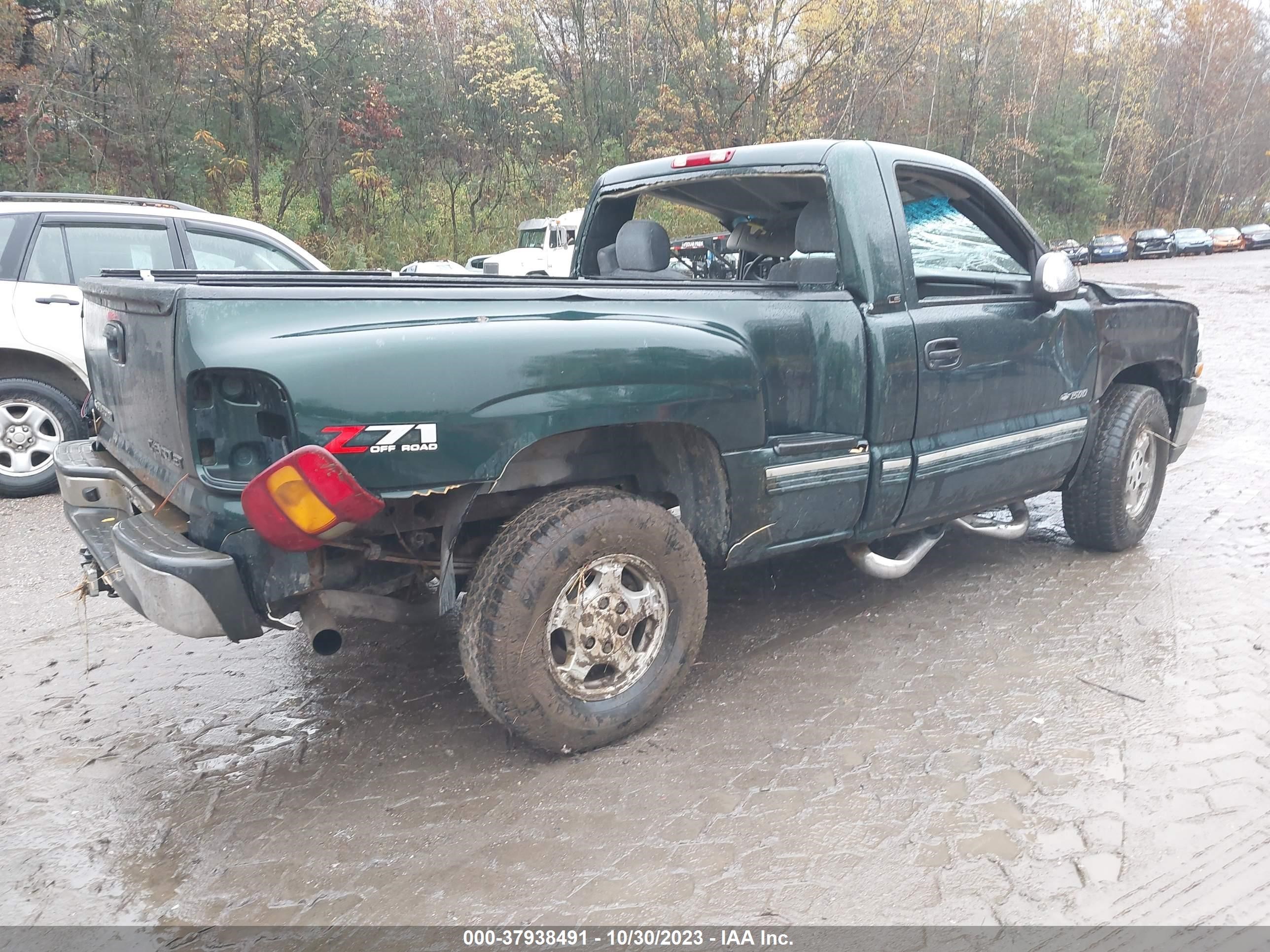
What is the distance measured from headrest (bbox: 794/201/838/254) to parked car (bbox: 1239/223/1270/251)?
48.8m

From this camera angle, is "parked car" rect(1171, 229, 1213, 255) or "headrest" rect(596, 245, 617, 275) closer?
"headrest" rect(596, 245, 617, 275)

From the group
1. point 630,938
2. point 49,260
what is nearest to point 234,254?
point 49,260

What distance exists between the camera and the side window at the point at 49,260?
6.36 meters

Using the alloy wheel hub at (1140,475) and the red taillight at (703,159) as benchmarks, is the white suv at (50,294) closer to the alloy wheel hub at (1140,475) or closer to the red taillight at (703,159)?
the red taillight at (703,159)

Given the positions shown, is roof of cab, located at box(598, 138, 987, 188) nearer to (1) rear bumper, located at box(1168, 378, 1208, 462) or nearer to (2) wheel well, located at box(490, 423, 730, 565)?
(2) wheel well, located at box(490, 423, 730, 565)

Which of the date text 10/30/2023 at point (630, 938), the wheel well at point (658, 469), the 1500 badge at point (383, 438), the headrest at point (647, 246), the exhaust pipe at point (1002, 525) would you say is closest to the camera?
the date text 10/30/2023 at point (630, 938)

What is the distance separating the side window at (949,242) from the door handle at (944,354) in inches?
15.4

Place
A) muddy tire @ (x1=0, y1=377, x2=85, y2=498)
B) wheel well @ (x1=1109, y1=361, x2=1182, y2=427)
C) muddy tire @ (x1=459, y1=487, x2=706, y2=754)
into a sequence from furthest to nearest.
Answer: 1. muddy tire @ (x1=0, y1=377, x2=85, y2=498)
2. wheel well @ (x1=1109, y1=361, x2=1182, y2=427)
3. muddy tire @ (x1=459, y1=487, x2=706, y2=754)

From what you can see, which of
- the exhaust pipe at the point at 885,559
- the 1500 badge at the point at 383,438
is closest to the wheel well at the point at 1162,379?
the exhaust pipe at the point at 885,559

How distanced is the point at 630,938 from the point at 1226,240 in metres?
48.6

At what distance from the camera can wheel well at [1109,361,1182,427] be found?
16.5 ft

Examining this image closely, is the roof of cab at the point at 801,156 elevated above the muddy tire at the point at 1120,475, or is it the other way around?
the roof of cab at the point at 801,156

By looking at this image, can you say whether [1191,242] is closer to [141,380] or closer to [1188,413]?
[1188,413]

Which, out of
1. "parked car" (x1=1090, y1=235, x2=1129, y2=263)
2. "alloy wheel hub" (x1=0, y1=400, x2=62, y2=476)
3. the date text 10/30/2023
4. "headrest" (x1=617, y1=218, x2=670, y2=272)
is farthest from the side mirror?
"parked car" (x1=1090, y1=235, x2=1129, y2=263)
